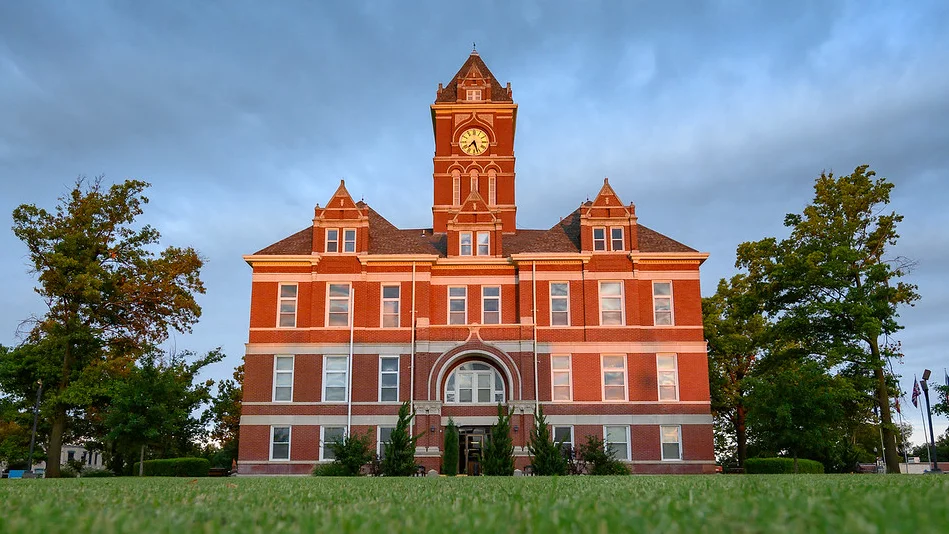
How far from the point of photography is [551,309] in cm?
3881

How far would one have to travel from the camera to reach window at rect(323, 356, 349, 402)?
1503 inches

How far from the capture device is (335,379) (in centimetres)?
3838

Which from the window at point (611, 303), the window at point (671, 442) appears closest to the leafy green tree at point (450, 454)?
the window at point (611, 303)

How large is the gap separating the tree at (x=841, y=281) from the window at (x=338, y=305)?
19.9 metres

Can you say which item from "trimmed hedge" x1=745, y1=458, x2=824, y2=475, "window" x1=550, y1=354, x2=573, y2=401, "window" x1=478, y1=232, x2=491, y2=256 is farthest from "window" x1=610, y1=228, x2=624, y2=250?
"trimmed hedge" x1=745, y1=458, x2=824, y2=475

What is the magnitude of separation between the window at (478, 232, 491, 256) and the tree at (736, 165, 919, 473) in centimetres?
1313

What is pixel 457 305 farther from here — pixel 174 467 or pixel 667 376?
pixel 174 467

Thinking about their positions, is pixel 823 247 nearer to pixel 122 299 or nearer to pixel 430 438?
pixel 430 438

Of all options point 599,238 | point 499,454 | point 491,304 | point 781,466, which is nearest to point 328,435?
point 491,304

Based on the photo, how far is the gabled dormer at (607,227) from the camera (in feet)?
129

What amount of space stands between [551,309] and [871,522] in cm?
3554

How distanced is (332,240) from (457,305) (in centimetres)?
710

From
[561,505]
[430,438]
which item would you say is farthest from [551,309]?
Answer: [561,505]

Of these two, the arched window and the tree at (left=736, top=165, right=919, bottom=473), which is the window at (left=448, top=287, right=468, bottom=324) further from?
the tree at (left=736, top=165, right=919, bottom=473)
